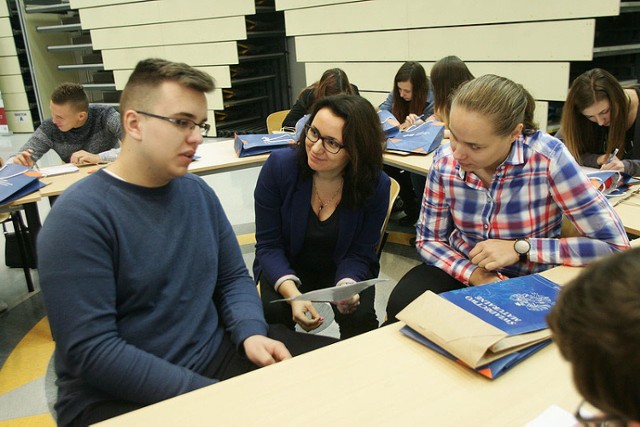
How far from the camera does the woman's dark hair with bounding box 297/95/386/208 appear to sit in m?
1.82

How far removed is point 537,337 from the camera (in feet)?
3.46

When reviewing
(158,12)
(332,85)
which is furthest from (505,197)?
(158,12)

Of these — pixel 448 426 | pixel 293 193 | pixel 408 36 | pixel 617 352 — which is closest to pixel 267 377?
pixel 448 426

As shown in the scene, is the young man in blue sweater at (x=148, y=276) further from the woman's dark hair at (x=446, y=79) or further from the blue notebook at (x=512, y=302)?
the woman's dark hair at (x=446, y=79)

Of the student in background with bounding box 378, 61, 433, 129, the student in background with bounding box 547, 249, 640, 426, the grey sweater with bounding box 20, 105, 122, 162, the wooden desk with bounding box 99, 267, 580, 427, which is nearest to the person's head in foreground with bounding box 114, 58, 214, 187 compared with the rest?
the wooden desk with bounding box 99, 267, 580, 427

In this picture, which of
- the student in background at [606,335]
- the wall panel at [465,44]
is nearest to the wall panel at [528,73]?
the wall panel at [465,44]

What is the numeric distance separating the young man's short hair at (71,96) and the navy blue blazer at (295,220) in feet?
5.90

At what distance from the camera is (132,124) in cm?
127

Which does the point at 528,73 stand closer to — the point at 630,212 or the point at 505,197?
the point at 630,212

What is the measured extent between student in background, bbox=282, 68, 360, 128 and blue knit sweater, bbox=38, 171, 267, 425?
247 centimetres

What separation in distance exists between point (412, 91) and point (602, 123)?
1.72m

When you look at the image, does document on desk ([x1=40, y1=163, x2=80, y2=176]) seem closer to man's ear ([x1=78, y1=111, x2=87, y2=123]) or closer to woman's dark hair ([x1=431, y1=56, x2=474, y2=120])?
man's ear ([x1=78, y1=111, x2=87, y2=123])

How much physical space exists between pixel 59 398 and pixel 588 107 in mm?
2467

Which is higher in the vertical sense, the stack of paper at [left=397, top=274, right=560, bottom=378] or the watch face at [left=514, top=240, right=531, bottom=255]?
the stack of paper at [left=397, top=274, right=560, bottom=378]
